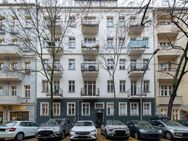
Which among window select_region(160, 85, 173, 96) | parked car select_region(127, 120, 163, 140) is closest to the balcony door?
window select_region(160, 85, 173, 96)

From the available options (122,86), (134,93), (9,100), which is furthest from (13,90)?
(134,93)

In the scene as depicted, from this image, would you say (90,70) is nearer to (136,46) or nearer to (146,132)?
(136,46)

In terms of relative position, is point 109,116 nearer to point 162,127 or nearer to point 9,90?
point 9,90

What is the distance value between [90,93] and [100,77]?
8.45ft

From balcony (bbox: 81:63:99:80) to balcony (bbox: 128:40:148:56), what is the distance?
496cm

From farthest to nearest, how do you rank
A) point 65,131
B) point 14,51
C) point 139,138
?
1. point 14,51
2. point 65,131
3. point 139,138

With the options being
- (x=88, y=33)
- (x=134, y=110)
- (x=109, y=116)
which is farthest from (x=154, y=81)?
(x=88, y=33)

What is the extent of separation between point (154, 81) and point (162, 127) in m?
18.1

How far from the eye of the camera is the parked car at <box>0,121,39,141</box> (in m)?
21.3

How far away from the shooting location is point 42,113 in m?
40.6

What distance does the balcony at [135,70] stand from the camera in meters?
39.8

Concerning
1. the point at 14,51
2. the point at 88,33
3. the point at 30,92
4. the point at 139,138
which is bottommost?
the point at 139,138

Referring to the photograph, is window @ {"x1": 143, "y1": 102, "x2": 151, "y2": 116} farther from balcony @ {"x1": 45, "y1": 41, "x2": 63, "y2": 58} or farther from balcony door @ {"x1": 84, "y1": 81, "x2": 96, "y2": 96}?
balcony @ {"x1": 45, "y1": 41, "x2": 63, "y2": 58}

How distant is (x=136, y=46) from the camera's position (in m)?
40.0
